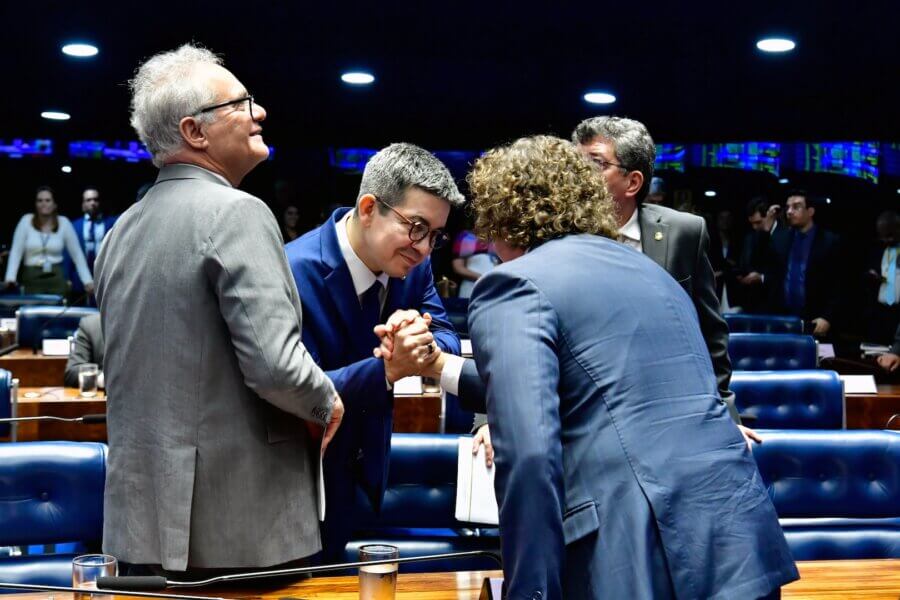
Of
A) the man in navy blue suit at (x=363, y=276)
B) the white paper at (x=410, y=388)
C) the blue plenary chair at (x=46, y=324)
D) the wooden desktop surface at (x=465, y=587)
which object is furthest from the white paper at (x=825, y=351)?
the blue plenary chair at (x=46, y=324)

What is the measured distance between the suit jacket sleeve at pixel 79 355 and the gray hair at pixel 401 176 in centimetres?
329

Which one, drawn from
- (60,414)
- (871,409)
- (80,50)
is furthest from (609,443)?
(80,50)

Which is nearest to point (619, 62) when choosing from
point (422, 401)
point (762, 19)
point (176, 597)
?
point (762, 19)

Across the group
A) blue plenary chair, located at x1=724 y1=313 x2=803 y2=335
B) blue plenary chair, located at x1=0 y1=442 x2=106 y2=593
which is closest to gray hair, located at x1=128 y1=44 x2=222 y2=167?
blue plenary chair, located at x1=0 y1=442 x2=106 y2=593

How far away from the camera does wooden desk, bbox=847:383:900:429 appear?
195 inches

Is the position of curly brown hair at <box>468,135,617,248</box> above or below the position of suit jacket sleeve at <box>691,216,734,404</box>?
above

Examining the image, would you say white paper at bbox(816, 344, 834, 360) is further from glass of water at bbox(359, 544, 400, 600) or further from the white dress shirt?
glass of water at bbox(359, 544, 400, 600)

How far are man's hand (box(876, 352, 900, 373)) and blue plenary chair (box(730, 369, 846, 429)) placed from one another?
1.88m

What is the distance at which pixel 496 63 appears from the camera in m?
7.28

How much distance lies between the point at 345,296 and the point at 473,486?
0.48m

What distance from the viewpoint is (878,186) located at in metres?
10.8

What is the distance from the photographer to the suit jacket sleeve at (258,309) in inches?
65.8

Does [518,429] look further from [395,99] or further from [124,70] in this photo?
[395,99]

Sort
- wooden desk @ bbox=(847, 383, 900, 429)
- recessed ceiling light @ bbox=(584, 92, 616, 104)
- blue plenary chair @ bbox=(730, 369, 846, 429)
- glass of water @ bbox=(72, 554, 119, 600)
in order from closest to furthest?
glass of water @ bbox=(72, 554, 119, 600) → blue plenary chair @ bbox=(730, 369, 846, 429) → wooden desk @ bbox=(847, 383, 900, 429) → recessed ceiling light @ bbox=(584, 92, 616, 104)
